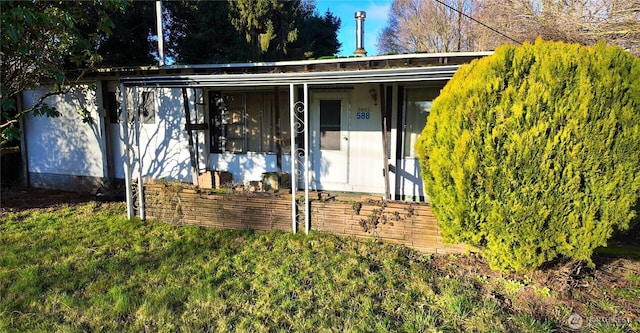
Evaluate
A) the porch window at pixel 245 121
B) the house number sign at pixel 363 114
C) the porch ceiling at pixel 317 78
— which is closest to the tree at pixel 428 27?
the house number sign at pixel 363 114

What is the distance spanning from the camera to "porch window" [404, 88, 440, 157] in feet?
20.1

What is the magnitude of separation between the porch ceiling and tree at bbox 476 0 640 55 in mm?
6906

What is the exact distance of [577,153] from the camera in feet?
8.85

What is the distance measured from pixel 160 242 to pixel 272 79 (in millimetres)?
2472

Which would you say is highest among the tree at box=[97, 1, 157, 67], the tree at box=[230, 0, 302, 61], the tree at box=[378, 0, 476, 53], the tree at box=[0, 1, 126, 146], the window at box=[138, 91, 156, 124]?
the tree at box=[378, 0, 476, 53]

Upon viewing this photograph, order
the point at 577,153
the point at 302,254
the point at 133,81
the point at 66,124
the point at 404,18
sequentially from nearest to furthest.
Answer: the point at 577,153 → the point at 302,254 → the point at 133,81 → the point at 66,124 → the point at 404,18

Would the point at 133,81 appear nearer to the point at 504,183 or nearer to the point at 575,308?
the point at 504,183

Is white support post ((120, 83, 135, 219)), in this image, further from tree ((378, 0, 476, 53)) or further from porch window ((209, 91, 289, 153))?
tree ((378, 0, 476, 53))

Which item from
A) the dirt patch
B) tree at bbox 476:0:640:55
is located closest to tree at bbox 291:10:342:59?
tree at bbox 476:0:640:55

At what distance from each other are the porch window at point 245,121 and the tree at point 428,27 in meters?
13.8

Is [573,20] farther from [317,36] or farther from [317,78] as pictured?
[317,36]

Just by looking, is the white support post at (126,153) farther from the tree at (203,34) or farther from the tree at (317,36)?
the tree at (317,36)

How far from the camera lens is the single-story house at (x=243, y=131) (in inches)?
245

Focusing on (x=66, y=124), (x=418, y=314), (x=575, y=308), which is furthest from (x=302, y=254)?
(x=66, y=124)
